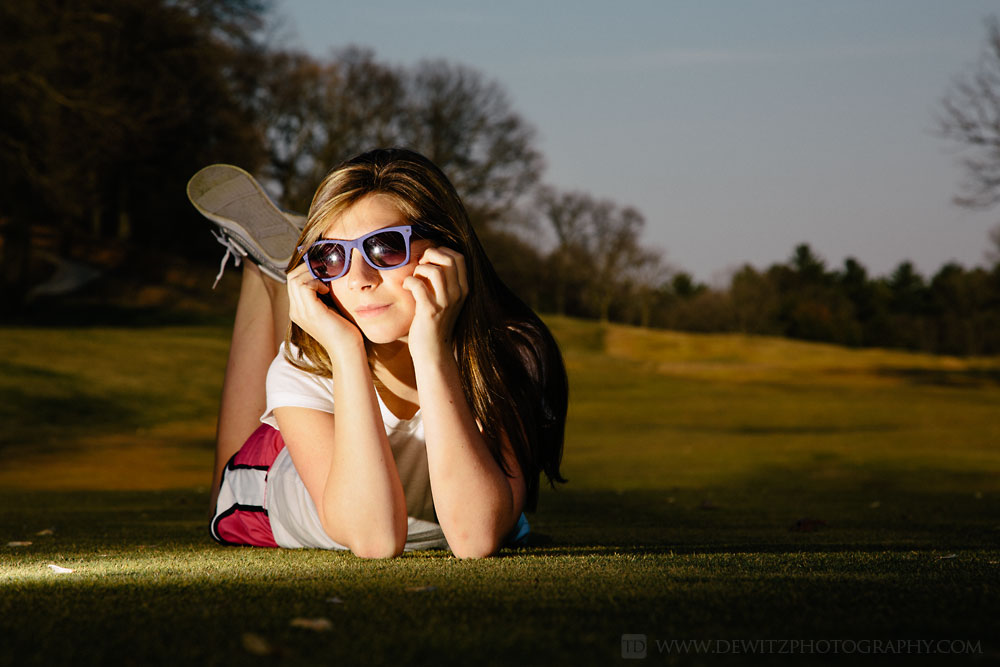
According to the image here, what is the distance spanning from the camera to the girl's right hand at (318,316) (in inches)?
109

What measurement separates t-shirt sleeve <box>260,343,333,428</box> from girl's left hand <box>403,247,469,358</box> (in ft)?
1.51

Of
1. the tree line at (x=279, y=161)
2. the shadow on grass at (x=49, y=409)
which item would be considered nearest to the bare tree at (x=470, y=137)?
the tree line at (x=279, y=161)

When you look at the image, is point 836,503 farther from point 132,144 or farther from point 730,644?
point 132,144

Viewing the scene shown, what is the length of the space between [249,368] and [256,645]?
2.70 metres

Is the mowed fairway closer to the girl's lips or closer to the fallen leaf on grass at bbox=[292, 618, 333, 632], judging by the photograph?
the fallen leaf on grass at bbox=[292, 618, 333, 632]

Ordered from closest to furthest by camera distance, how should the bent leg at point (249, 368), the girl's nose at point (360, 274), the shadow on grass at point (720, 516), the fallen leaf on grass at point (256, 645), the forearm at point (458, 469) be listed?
the fallen leaf on grass at point (256, 645)
the forearm at point (458, 469)
the girl's nose at point (360, 274)
the shadow on grass at point (720, 516)
the bent leg at point (249, 368)

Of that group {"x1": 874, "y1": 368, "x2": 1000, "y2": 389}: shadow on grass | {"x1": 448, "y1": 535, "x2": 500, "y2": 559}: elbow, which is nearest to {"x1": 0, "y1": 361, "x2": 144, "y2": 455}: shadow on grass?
{"x1": 448, "y1": 535, "x2": 500, "y2": 559}: elbow

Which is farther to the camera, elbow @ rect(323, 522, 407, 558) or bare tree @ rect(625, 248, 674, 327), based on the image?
bare tree @ rect(625, 248, 674, 327)

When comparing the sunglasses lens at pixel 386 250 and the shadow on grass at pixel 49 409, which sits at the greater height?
the sunglasses lens at pixel 386 250

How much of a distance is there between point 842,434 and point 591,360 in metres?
16.8

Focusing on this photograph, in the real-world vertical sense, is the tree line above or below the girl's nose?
above

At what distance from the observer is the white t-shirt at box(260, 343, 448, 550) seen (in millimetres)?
3010

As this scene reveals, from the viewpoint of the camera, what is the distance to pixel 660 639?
5.05 ft

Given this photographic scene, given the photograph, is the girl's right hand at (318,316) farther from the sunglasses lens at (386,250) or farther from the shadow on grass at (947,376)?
the shadow on grass at (947,376)
